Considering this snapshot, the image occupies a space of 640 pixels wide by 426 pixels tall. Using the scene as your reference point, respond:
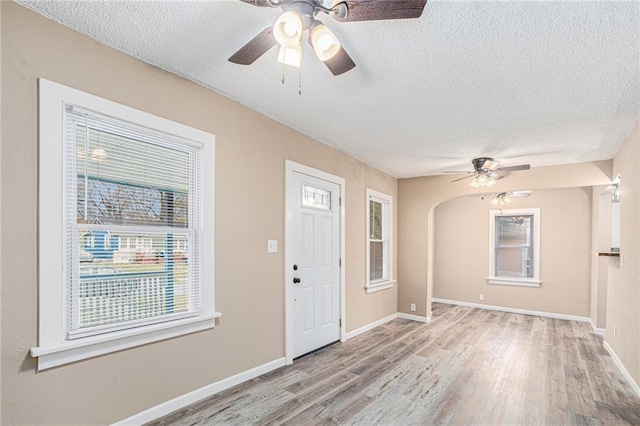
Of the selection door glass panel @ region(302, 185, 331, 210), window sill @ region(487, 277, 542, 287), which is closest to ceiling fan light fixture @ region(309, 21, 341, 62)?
door glass panel @ region(302, 185, 331, 210)

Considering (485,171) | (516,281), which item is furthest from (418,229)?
(516,281)

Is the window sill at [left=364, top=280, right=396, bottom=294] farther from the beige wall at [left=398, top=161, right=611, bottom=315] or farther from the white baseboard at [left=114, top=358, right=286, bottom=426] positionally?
the white baseboard at [left=114, top=358, right=286, bottom=426]

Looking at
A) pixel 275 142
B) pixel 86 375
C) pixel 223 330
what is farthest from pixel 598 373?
pixel 86 375

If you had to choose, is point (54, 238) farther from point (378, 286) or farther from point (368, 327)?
point (378, 286)

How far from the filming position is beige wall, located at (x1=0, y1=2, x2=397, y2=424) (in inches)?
68.5

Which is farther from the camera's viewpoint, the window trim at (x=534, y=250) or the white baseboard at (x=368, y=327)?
the window trim at (x=534, y=250)

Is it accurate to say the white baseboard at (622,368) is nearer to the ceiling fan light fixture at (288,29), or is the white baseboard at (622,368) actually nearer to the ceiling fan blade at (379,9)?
the ceiling fan blade at (379,9)

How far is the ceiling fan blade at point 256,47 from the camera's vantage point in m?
1.62

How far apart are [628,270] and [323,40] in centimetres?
390

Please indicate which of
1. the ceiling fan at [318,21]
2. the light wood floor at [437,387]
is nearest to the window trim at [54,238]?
the light wood floor at [437,387]

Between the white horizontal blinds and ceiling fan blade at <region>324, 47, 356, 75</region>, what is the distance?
1.41m

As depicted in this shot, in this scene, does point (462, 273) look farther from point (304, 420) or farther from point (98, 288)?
point (98, 288)

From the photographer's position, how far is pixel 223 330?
109 inches

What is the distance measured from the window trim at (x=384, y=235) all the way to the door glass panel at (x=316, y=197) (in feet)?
3.44
